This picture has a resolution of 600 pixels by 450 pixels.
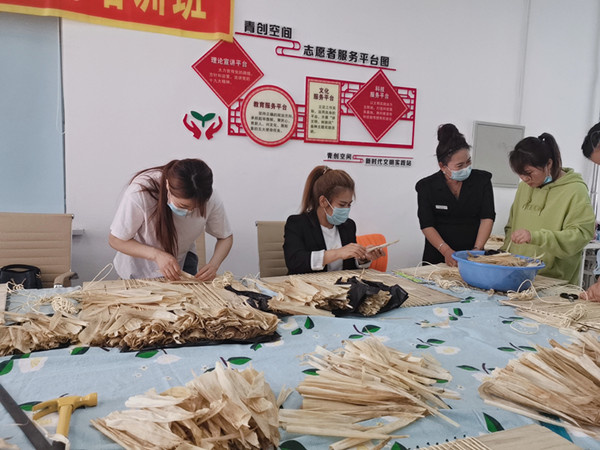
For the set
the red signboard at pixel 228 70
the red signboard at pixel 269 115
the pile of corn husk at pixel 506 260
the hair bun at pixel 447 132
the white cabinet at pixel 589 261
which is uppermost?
the red signboard at pixel 228 70

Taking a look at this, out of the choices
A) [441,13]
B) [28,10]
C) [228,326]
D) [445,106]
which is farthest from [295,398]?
[441,13]

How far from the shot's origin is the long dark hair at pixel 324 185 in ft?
8.21

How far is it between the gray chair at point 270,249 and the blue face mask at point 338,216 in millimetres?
615

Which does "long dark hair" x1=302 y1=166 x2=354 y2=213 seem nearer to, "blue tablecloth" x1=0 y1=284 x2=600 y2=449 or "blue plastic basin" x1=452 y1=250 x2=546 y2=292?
"blue plastic basin" x1=452 y1=250 x2=546 y2=292

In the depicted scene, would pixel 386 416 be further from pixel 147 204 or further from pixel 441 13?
pixel 441 13

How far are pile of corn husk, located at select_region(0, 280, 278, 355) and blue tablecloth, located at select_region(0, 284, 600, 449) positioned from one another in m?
0.04

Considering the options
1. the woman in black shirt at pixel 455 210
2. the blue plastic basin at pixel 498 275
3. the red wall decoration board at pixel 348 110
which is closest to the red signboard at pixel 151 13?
the red wall decoration board at pixel 348 110

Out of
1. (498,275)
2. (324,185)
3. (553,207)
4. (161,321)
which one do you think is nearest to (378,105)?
(324,185)

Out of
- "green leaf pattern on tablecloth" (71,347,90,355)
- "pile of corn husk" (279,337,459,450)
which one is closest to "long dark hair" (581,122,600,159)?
"pile of corn husk" (279,337,459,450)

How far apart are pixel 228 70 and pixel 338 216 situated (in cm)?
171

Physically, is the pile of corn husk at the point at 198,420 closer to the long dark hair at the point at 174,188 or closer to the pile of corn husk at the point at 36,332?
the pile of corn husk at the point at 36,332

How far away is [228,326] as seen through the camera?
1315 millimetres

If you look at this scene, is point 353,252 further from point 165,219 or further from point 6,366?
point 6,366

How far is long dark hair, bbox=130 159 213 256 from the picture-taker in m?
1.99
